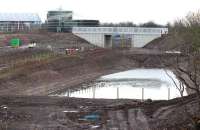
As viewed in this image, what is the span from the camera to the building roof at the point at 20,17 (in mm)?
134000

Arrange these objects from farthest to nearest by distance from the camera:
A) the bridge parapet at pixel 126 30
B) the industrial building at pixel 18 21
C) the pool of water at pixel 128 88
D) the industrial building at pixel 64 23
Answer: the industrial building at pixel 18 21 < the industrial building at pixel 64 23 < the bridge parapet at pixel 126 30 < the pool of water at pixel 128 88

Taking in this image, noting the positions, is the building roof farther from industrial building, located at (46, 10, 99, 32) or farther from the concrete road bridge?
the concrete road bridge

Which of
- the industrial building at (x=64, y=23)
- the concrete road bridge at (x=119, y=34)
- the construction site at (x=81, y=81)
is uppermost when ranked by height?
the industrial building at (x=64, y=23)

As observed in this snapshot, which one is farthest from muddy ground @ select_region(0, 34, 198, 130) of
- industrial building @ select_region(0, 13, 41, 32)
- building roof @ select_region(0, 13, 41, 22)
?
building roof @ select_region(0, 13, 41, 22)

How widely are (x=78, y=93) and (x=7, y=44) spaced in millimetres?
47148

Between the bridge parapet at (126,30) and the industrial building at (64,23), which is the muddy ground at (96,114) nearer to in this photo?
the bridge parapet at (126,30)

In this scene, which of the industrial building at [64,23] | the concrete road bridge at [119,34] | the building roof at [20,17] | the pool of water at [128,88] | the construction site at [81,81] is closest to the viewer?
the construction site at [81,81]

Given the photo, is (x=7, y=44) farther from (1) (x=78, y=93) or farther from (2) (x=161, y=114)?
(2) (x=161, y=114)

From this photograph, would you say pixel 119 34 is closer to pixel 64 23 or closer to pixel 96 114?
pixel 64 23

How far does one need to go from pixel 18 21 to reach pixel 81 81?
279 ft

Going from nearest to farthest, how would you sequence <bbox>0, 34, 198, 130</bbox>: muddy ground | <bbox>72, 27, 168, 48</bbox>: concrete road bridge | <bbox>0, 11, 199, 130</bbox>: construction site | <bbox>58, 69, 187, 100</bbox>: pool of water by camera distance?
<bbox>0, 34, 198, 130</bbox>: muddy ground
<bbox>0, 11, 199, 130</bbox>: construction site
<bbox>58, 69, 187, 100</bbox>: pool of water
<bbox>72, 27, 168, 48</bbox>: concrete road bridge

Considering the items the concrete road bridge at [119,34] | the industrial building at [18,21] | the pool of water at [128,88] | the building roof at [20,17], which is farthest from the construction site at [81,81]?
the building roof at [20,17]

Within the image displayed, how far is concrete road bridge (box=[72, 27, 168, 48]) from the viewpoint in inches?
3706

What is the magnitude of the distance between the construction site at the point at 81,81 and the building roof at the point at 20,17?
18.6 metres
